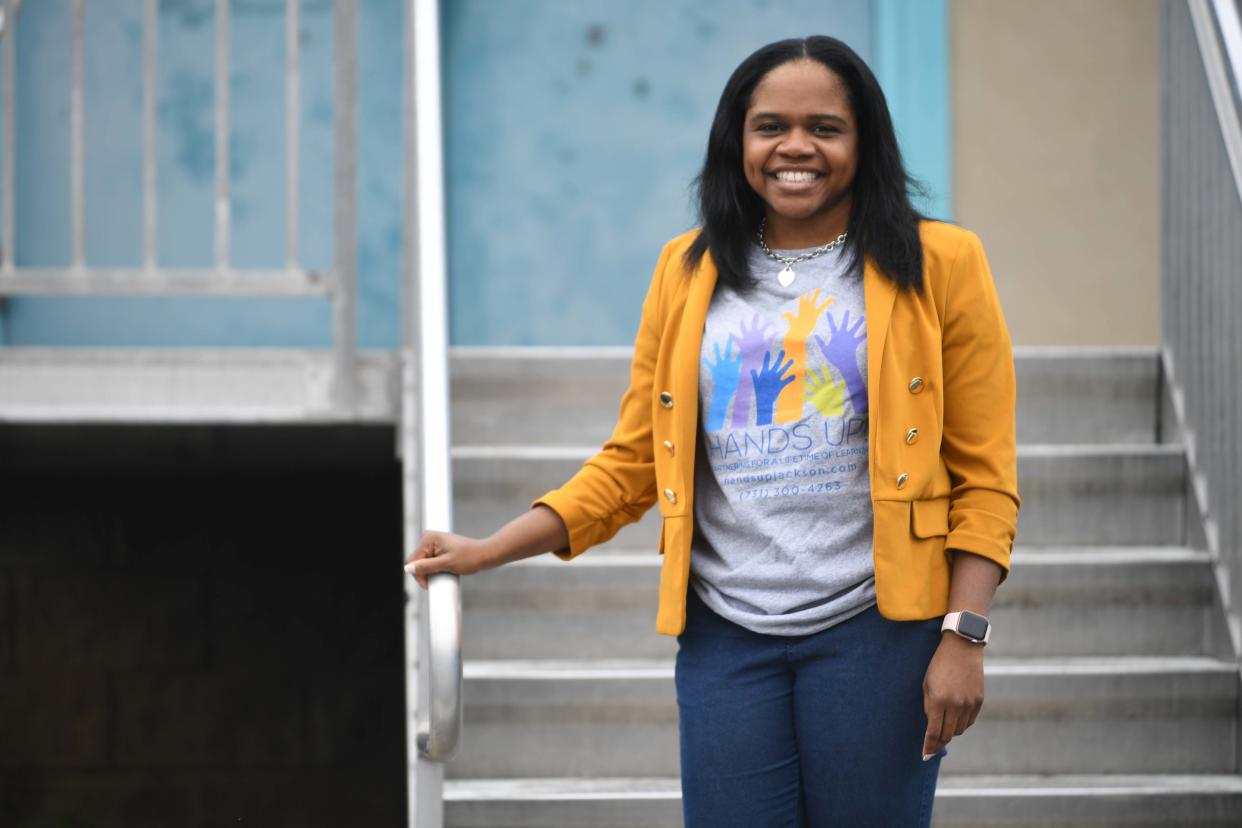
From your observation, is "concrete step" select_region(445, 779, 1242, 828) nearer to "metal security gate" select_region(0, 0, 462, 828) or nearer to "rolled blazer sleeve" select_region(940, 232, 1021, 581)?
"metal security gate" select_region(0, 0, 462, 828)

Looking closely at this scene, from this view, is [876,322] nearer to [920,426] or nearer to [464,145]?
[920,426]

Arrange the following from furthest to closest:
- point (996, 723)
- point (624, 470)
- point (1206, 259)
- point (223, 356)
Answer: point (223, 356) < point (1206, 259) < point (996, 723) < point (624, 470)

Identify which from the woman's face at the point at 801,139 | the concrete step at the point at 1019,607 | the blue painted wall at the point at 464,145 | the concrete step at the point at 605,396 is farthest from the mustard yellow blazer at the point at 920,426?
the blue painted wall at the point at 464,145

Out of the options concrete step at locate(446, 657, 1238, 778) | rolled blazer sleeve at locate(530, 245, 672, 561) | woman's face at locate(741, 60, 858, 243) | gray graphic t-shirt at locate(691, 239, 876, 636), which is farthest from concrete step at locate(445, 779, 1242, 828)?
woman's face at locate(741, 60, 858, 243)

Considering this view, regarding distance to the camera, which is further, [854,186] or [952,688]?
[854,186]

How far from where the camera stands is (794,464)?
167 centimetres

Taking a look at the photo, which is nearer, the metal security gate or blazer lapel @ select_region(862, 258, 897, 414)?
blazer lapel @ select_region(862, 258, 897, 414)

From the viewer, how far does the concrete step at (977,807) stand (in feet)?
9.56

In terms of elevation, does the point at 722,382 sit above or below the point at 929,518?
above

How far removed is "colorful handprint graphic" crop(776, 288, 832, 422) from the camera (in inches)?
65.9

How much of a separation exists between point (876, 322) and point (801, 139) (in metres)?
0.22

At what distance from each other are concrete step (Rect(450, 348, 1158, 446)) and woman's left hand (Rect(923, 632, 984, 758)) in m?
2.26

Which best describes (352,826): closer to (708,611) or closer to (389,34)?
(389,34)

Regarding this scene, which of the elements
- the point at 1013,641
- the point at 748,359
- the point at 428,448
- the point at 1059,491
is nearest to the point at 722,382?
the point at 748,359
